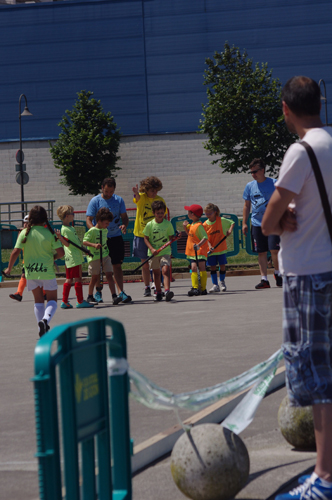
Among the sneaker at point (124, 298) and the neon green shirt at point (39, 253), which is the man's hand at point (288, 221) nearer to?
the neon green shirt at point (39, 253)

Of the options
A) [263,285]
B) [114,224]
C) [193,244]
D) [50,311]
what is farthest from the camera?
[263,285]

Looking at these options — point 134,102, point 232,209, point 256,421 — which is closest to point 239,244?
point 256,421

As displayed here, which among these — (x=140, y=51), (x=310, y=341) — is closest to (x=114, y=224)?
(x=310, y=341)

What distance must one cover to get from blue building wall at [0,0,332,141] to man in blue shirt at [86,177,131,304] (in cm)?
3238

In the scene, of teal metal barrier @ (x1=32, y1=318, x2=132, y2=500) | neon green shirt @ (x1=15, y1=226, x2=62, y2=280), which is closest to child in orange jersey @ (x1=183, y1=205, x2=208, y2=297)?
neon green shirt @ (x1=15, y1=226, x2=62, y2=280)

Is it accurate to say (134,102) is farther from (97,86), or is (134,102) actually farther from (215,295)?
(215,295)

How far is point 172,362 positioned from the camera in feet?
21.7

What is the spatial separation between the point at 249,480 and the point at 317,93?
1.82 metres

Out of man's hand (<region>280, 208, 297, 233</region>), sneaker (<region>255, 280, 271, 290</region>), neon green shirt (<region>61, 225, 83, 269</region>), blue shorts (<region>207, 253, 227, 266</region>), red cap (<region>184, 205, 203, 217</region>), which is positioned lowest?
sneaker (<region>255, 280, 271, 290</region>)

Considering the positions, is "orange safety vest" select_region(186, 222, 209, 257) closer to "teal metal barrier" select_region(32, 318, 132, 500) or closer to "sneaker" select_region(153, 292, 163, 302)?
"sneaker" select_region(153, 292, 163, 302)

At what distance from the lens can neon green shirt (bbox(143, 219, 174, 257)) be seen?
39.1ft

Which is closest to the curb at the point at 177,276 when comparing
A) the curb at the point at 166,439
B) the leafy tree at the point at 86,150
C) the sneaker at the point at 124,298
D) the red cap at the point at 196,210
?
the red cap at the point at 196,210

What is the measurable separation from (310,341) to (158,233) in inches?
352

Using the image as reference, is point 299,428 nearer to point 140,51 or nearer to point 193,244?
point 193,244
